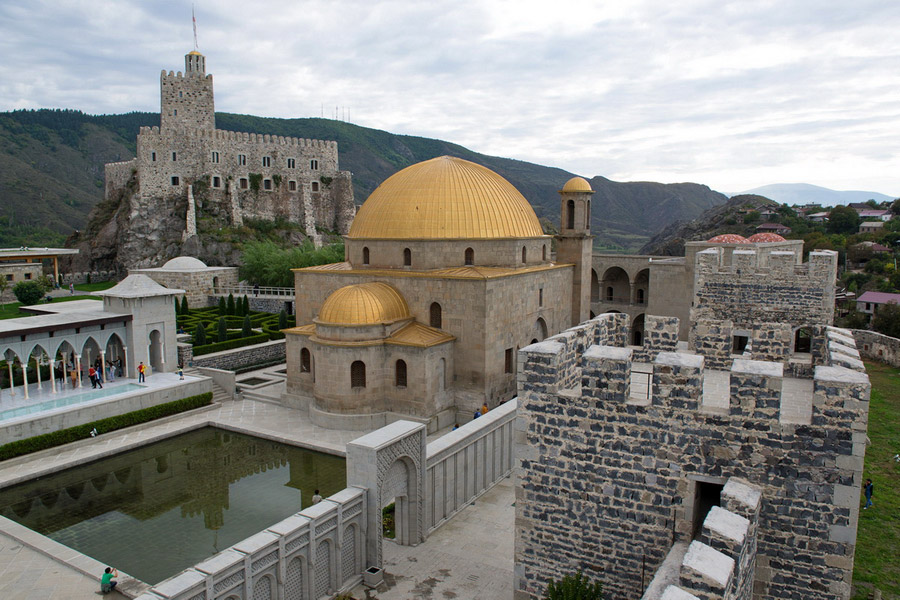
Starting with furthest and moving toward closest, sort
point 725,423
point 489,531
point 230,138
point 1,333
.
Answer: point 230,138
point 1,333
point 489,531
point 725,423

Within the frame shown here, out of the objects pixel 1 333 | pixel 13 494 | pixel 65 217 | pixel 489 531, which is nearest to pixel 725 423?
pixel 489 531

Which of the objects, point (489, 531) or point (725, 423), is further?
point (489, 531)

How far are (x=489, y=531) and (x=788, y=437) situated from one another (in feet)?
24.6

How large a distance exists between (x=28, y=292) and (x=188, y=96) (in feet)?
69.0

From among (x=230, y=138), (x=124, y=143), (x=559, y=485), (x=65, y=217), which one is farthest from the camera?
(x=124, y=143)

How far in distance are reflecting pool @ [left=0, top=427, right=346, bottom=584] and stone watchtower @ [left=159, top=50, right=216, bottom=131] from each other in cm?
3700

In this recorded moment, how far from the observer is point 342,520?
926cm

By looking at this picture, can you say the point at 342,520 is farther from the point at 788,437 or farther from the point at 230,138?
the point at 230,138

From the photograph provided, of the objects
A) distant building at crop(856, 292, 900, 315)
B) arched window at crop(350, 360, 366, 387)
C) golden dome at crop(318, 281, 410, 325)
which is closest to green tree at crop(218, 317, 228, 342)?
golden dome at crop(318, 281, 410, 325)

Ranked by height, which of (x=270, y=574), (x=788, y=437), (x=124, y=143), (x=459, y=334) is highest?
(x=124, y=143)

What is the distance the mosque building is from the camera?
1820cm

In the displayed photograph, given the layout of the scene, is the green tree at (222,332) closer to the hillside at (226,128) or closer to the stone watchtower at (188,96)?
the stone watchtower at (188,96)

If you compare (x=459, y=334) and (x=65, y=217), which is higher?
(x=65, y=217)

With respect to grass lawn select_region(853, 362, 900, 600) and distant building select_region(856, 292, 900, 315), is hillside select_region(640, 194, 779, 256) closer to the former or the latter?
distant building select_region(856, 292, 900, 315)
